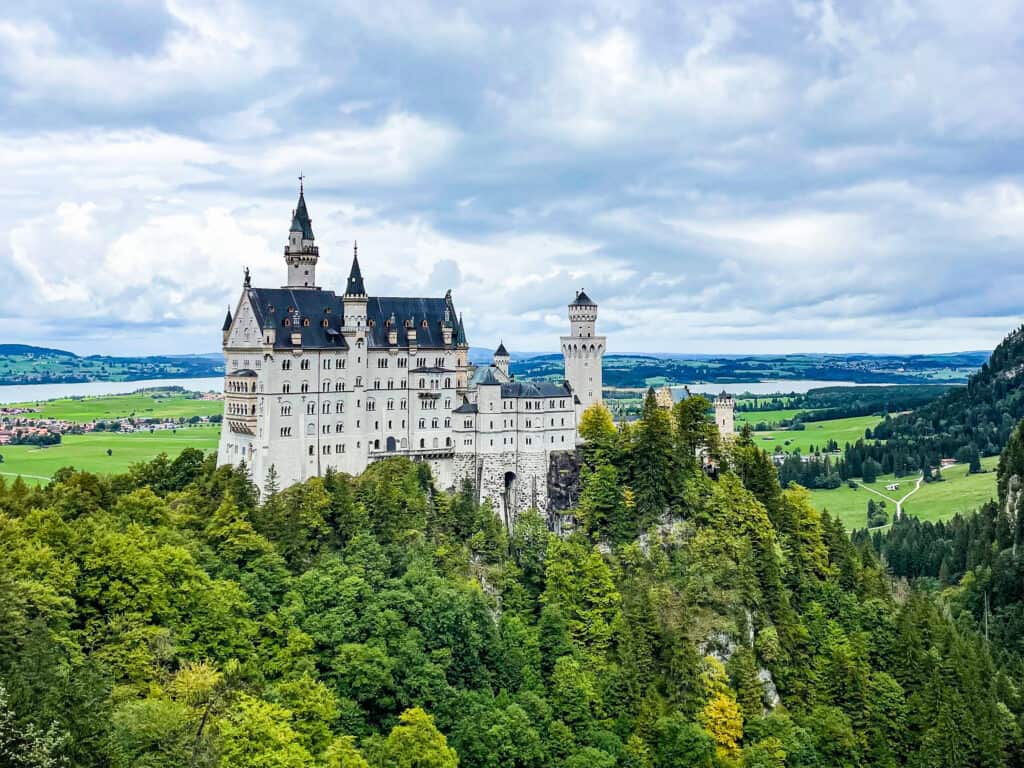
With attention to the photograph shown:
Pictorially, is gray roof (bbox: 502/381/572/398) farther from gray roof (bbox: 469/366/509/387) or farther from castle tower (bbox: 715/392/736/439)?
castle tower (bbox: 715/392/736/439)

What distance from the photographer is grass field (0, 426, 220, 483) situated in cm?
12975

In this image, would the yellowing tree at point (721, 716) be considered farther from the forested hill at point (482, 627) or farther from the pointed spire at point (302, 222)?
the pointed spire at point (302, 222)

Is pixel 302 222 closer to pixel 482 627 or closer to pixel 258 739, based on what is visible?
pixel 482 627

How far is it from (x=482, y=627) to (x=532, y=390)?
2755cm

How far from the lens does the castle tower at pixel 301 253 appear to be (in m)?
96.8

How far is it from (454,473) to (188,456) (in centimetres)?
2516

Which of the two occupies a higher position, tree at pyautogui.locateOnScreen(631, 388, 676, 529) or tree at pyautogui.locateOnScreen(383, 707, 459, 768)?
tree at pyautogui.locateOnScreen(631, 388, 676, 529)

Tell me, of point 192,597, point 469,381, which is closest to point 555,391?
point 469,381

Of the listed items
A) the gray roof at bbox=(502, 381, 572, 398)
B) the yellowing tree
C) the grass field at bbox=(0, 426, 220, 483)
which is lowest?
the yellowing tree

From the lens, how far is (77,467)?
131 m

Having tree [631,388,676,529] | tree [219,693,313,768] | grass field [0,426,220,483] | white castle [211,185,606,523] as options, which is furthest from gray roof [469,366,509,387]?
grass field [0,426,220,483]

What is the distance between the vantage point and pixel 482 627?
7950 centimetres

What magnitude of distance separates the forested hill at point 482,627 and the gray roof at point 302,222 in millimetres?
23889

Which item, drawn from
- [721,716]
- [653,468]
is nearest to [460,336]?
[653,468]
